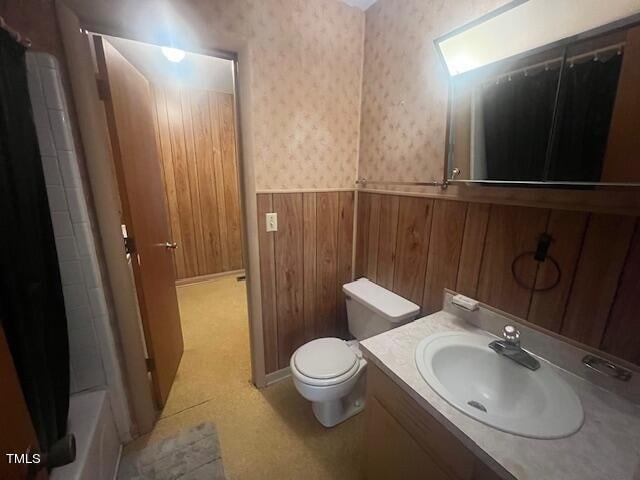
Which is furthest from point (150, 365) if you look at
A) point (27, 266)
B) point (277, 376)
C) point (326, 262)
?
point (326, 262)

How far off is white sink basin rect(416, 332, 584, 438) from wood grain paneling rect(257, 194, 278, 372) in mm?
951

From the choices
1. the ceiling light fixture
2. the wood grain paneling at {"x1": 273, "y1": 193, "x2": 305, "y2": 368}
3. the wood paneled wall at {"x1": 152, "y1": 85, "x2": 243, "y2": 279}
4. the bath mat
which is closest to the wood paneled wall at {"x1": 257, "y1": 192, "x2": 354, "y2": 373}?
the wood grain paneling at {"x1": 273, "y1": 193, "x2": 305, "y2": 368}

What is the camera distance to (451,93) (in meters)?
1.16

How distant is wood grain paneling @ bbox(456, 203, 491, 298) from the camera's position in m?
1.15

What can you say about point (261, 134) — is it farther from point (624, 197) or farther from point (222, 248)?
point (222, 248)

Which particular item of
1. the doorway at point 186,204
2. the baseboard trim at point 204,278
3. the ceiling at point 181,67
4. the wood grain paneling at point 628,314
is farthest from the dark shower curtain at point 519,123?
the baseboard trim at point 204,278

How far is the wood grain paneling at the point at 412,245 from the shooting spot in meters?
1.40

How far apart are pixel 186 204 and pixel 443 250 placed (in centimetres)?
296

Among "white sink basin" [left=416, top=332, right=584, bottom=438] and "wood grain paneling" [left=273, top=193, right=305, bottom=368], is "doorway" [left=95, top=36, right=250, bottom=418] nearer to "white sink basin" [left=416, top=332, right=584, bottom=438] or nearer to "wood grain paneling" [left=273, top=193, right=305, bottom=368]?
"wood grain paneling" [left=273, top=193, right=305, bottom=368]

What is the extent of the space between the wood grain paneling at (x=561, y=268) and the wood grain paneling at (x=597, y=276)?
18mm

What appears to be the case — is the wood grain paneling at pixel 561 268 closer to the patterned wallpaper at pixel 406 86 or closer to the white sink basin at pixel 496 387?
the white sink basin at pixel 496 387

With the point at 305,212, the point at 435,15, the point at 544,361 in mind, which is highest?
the point at 435,15

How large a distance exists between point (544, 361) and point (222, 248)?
11.1ft

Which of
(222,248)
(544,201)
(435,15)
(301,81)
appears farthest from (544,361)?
(222,248)
